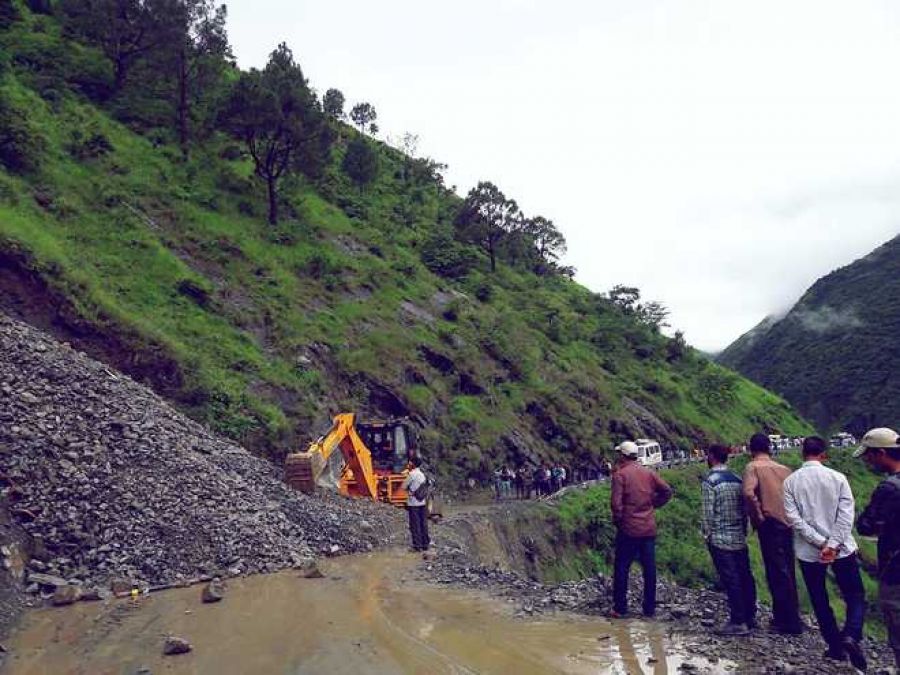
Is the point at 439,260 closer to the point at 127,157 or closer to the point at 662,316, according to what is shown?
the point at 127,157

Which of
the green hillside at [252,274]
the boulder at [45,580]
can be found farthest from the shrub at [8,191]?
the boulder at [45,580]

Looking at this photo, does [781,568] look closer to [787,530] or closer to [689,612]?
[787,530]

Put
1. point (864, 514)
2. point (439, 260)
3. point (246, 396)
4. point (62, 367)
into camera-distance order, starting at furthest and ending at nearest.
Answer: point (439, 260), point (246, 396), point (62, 367), point (864, 514)

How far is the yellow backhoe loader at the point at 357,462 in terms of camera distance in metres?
15.5

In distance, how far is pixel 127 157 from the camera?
31.7m

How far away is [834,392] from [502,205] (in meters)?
79.3

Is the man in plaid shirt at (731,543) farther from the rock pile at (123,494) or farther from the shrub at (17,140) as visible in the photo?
the shrub at (17,140)

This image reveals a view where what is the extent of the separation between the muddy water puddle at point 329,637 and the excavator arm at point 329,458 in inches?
228

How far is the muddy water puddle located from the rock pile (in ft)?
3.31

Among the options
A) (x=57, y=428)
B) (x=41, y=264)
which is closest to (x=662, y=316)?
(x=41, y=264)

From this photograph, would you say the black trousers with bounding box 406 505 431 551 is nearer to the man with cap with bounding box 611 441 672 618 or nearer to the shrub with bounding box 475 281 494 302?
the man with cap with bounding box 611 441 672 618

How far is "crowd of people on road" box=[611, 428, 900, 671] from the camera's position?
5078 mm

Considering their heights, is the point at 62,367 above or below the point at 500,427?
above

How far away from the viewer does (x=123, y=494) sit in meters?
10.7
